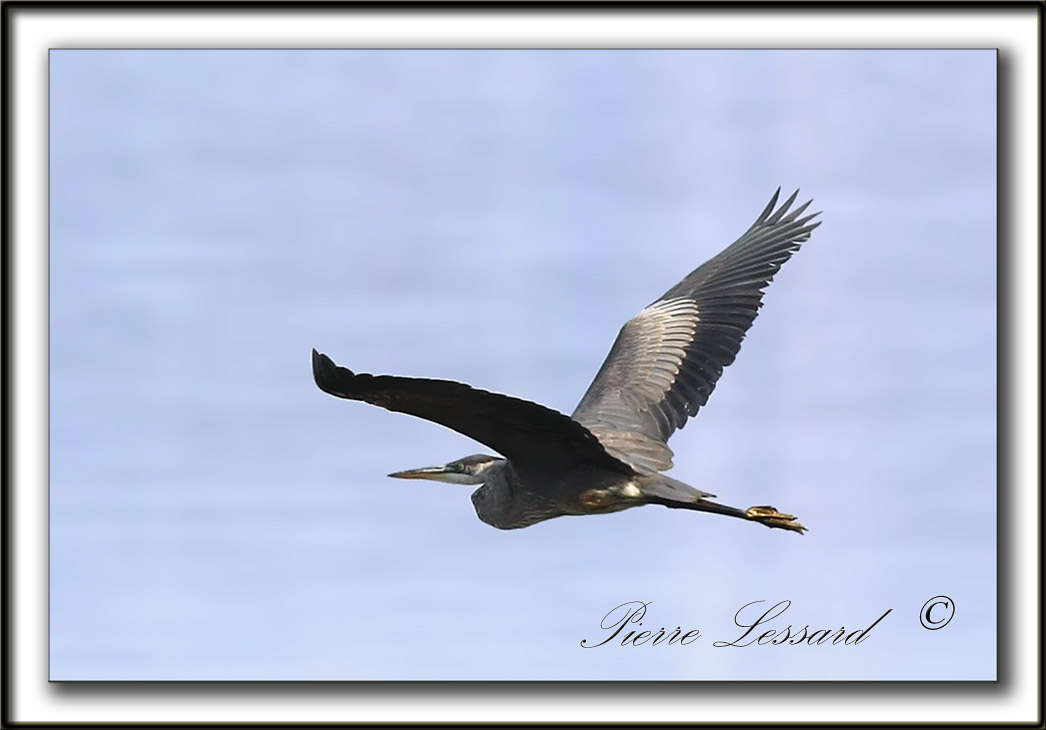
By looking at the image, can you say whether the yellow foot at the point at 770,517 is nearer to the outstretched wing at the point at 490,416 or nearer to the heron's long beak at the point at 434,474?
the outstretched wing at the point at 490,416

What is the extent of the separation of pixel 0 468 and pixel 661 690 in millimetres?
3804

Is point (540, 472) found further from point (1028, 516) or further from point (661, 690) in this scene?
point (1028, 516)

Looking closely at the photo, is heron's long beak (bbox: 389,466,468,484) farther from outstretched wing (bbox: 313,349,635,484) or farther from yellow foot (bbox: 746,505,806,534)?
yellow foot (bbox: 746,505,806,534)

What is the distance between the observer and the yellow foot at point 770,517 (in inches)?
388

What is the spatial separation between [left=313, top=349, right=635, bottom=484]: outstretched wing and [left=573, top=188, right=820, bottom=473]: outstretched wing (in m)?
0.75

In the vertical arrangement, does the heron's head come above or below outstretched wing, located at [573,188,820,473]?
below

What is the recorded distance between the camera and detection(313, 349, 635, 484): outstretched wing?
817 centimetres

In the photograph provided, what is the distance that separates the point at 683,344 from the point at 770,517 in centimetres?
209

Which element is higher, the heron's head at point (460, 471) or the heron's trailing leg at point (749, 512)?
the heron's head at point (460, 471)

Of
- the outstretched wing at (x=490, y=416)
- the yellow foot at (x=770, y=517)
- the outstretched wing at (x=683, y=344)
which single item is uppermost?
the outstretched wing at (x=683, y=344)

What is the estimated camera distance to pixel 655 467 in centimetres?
1011

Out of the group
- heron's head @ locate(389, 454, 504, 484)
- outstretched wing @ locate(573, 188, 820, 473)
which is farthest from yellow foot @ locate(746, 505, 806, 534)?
heron's head @ locate(389, 454, 504, 484)

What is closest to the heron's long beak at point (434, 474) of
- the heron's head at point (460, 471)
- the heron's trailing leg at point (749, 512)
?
the heron's head at point (460, 471)
